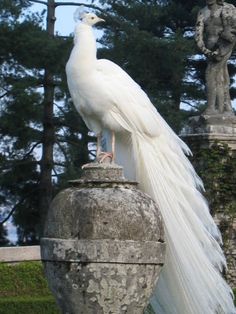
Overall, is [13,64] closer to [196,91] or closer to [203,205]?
[196,91]

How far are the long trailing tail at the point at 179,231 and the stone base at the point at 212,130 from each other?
19.0ft

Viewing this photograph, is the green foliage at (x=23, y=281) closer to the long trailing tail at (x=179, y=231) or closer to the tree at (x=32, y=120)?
the long trailing tail at (x=179, y=231)

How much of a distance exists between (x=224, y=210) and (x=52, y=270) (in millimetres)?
7239

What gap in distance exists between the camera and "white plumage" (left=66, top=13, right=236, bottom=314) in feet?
25.5

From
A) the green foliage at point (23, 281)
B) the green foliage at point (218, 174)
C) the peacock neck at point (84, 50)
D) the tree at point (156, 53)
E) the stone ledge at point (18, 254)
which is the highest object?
the tree at point (156, 53)

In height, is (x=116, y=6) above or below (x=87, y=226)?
above

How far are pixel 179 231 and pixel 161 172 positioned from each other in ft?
1.62

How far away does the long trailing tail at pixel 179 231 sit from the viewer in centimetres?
776

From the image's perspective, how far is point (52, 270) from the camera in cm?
707

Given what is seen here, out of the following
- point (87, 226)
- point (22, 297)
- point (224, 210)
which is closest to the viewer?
point (87, 226)

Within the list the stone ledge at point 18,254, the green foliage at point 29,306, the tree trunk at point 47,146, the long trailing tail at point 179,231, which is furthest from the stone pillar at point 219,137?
the tree trunk at point 47,146

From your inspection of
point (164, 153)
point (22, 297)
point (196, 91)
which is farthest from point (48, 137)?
point (164, 153)

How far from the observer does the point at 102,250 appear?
271 inches

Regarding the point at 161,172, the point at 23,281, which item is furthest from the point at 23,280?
the point at 161,172
